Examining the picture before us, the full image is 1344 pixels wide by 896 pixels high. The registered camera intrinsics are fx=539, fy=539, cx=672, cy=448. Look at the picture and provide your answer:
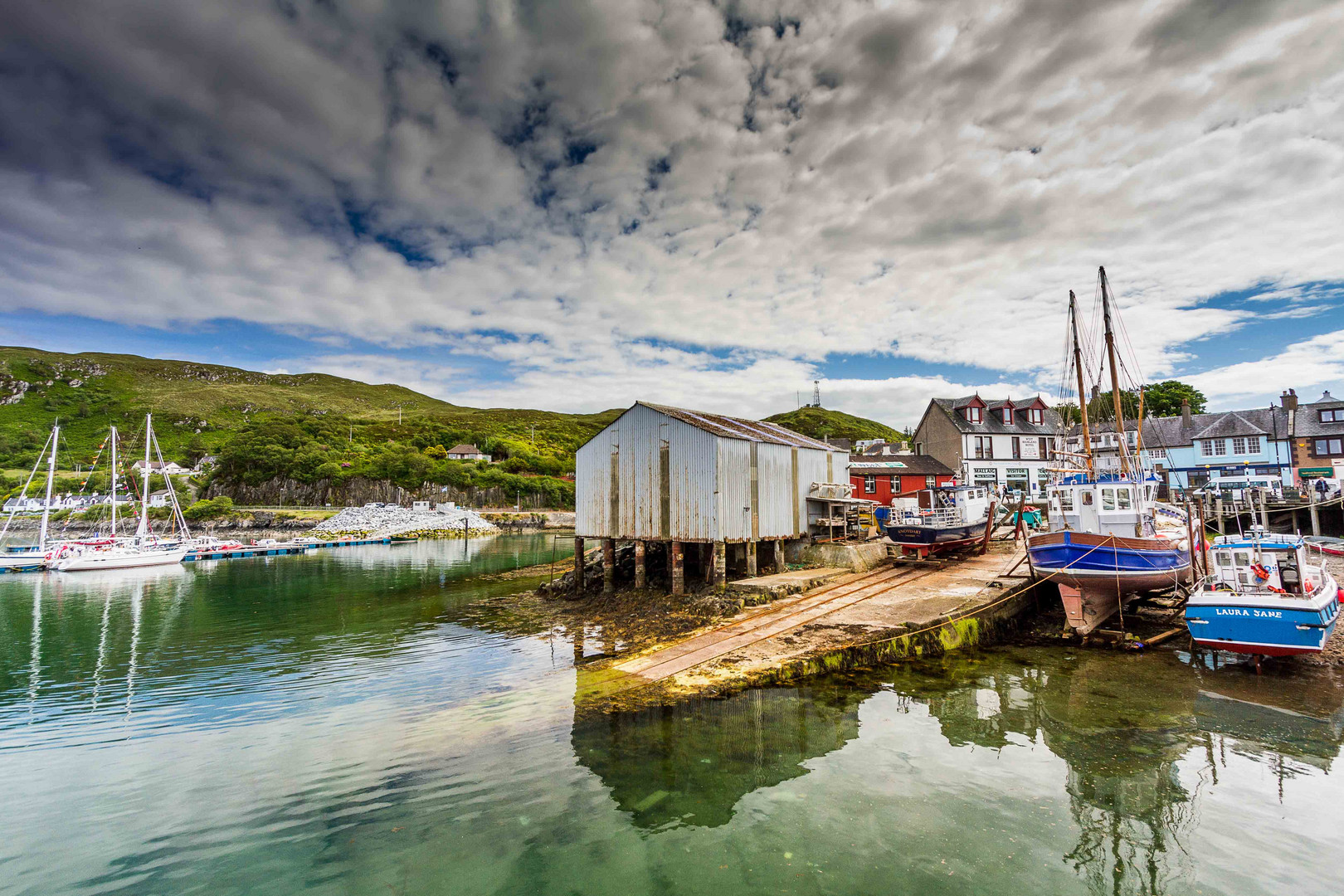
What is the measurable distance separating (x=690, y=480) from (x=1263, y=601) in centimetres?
1574

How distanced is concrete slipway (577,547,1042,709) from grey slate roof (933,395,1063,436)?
98.5 feet

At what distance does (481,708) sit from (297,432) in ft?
337

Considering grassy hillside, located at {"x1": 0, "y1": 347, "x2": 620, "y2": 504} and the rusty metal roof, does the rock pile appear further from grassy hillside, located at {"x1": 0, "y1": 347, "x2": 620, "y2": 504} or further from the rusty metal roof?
the rusty metal roof

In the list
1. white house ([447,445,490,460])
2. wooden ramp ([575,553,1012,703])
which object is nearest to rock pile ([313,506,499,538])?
white house ([447,445,490,460])

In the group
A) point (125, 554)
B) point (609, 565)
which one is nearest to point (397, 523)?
point (125, 554)

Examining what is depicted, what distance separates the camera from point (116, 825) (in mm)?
Answer: 7395

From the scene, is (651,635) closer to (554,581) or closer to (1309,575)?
(554,581)

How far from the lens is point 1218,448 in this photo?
146 ft

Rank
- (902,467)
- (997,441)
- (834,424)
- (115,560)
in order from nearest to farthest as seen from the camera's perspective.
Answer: (115,560)
(902,467)
(997,441)
(834,424)

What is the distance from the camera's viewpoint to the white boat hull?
38250 mm

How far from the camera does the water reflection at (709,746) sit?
25.1 feet

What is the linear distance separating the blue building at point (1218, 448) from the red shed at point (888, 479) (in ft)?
39.8

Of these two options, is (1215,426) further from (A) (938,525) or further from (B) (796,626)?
(B) (796,626)

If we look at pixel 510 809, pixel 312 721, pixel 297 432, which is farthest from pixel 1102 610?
pixel 297 432
